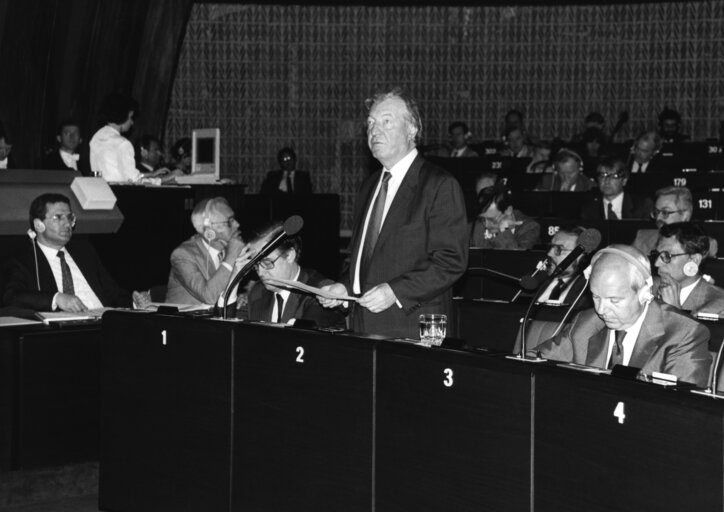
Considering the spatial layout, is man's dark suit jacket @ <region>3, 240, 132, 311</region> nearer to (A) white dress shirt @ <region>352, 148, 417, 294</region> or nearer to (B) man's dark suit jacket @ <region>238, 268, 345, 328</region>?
(B) man's dark suit jacket @ <region>238, 268, 345, 328</region>

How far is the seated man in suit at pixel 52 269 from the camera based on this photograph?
5.43 metres

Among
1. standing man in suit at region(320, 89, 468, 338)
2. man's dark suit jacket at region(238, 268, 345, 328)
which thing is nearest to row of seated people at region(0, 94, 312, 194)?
man's dark suit jacket at region(238, 268, 345, 328)

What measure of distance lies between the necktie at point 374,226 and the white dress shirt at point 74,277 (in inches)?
90.0

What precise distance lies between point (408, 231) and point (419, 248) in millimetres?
65

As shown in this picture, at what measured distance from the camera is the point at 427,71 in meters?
15.9

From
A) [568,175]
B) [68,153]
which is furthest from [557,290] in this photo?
[68,153]

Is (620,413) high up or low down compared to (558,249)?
down

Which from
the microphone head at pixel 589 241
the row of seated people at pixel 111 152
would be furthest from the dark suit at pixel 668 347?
the row of seated people at pixel 111 152

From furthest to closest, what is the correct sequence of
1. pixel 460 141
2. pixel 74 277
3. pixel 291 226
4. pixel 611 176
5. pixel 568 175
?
pixel 460 141, pixel 568 175, pixel 611 176, pixel 74 277, pixel 291 226

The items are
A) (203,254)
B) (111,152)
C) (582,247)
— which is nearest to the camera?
(582,247)

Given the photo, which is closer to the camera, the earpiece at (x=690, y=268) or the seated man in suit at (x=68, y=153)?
the earpiece at (x=690, y=268)

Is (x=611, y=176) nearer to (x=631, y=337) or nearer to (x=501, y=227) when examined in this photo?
(x=501, y=227)

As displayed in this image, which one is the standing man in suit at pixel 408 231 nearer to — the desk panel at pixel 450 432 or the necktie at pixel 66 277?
the desk panel at pixel 450 432

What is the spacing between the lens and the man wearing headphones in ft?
19.9
